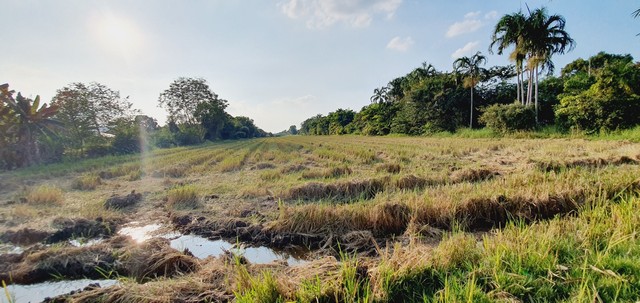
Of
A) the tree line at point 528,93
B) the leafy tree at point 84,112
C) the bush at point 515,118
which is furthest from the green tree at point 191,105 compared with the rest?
the bush at point 515,118

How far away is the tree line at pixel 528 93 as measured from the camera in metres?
16.9

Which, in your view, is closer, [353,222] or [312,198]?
[353,222]

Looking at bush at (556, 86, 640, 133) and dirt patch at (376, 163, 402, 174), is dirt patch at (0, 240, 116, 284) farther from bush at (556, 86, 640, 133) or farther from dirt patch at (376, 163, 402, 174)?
bush at (556, 86, 640, 133)

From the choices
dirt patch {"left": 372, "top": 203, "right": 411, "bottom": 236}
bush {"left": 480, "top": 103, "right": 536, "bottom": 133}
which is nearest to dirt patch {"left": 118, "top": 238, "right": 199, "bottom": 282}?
dirt patch {"left": 372, "top": 203, "right": 411, "bottom": 236}

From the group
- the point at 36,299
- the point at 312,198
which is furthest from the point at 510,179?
the point at 36,299

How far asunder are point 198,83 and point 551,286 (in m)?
62.2

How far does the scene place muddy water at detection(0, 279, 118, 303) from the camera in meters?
3.21

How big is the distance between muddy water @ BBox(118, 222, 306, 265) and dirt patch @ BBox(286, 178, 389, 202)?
7.29 ft

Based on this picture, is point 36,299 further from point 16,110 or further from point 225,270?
point 16,110

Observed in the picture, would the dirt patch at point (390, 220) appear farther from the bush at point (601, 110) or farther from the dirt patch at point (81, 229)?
the bush at point (601, 110)

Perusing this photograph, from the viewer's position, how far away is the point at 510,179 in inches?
245

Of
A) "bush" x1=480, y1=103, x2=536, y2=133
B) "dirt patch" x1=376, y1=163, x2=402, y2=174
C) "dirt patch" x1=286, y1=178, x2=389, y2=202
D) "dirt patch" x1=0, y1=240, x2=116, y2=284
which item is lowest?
"dirt patch" x1=0, y1=240, x2=116, y2=284

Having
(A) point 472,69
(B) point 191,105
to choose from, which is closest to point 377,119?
(A) point 472,69

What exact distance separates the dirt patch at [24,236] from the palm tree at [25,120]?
96.1ft
